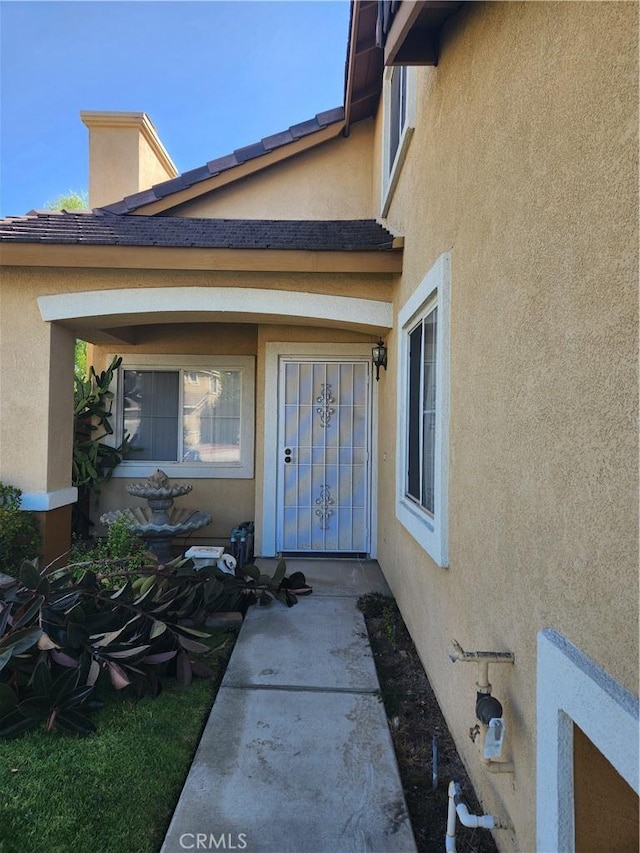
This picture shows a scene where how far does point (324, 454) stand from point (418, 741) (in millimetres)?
4598

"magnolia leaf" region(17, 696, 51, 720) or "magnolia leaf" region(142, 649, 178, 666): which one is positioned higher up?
"magnolia leaf" region(142, 649, 178, 666)

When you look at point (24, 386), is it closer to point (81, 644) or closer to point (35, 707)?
point (81, 644)

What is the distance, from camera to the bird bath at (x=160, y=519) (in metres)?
7.01

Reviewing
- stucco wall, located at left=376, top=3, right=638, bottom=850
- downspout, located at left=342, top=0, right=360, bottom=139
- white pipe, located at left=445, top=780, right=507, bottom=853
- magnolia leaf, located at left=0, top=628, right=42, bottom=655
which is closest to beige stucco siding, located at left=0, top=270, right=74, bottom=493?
magnolia leaf, located at left=0, top=628, right=42, bottom=655

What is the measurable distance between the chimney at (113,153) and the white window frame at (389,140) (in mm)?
5769

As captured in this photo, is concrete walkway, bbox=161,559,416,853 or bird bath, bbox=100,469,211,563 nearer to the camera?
concrete walkway, bbox=161,559,416,853

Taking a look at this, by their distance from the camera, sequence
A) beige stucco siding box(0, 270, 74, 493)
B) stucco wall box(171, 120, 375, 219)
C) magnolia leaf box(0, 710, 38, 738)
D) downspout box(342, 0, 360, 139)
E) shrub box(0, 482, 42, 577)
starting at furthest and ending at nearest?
stucco wall box(171, 120, 375, 219), downspout box(342, 0, 360, 139), beige stucco siding box(0, 270, 74, 493), shrub box(0, 482, 42, 577), magnolia leaf box(0, 710, 38, 738)

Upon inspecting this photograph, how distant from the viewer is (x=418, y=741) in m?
3.38

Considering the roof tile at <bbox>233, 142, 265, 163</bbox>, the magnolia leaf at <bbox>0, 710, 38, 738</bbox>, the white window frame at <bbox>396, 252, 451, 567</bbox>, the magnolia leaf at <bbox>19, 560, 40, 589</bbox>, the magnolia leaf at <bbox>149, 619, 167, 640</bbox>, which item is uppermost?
the roof tile at <bbox>233, 142, 265, 163</bbox>

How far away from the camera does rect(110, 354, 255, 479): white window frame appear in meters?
8.62

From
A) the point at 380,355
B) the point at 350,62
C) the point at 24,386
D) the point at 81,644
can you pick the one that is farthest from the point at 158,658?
the point at 350,62

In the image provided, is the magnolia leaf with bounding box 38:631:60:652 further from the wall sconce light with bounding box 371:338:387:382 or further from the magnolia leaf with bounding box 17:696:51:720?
the wall sconce light with bounding box 371:338:387:382

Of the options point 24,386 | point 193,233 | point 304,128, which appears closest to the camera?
point 24,386

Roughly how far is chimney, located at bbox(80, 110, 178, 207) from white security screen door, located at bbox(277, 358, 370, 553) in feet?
19.6
